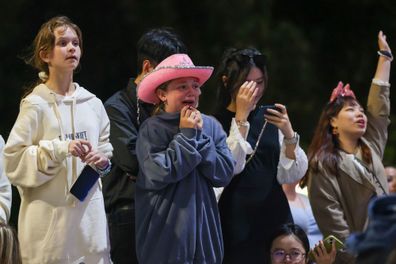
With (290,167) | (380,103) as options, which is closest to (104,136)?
(290,167)

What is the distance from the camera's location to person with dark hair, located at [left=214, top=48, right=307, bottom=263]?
208 inches

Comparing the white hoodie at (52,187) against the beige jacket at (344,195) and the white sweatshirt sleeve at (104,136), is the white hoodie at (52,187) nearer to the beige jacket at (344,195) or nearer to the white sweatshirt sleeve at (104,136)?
the white sweatshirt sleeve at (104,136)

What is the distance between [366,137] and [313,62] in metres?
4.59

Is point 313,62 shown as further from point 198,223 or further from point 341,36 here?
point 198,223

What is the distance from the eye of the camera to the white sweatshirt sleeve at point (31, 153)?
4660mm

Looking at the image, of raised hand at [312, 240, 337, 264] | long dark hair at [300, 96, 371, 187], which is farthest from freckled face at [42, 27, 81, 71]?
long dark hair at [300, 96, 371, 187]

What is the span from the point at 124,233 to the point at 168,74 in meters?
0.84

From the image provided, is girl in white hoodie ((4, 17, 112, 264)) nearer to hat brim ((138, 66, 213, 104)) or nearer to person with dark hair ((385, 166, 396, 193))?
hat brim ((138, 66, 213, 104))

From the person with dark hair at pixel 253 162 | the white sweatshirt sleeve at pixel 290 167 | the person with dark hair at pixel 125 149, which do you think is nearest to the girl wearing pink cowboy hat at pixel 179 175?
the person with dark hair at pixel 125 149

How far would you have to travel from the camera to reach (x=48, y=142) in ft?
15.4

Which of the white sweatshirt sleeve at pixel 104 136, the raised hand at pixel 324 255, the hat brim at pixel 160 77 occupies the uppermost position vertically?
the hat brim at pixel 160 77

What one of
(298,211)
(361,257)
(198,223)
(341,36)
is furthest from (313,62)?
(361,257)

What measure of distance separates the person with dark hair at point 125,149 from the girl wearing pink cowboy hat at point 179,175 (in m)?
0.32

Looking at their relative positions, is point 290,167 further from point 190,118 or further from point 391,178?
point 391,178
